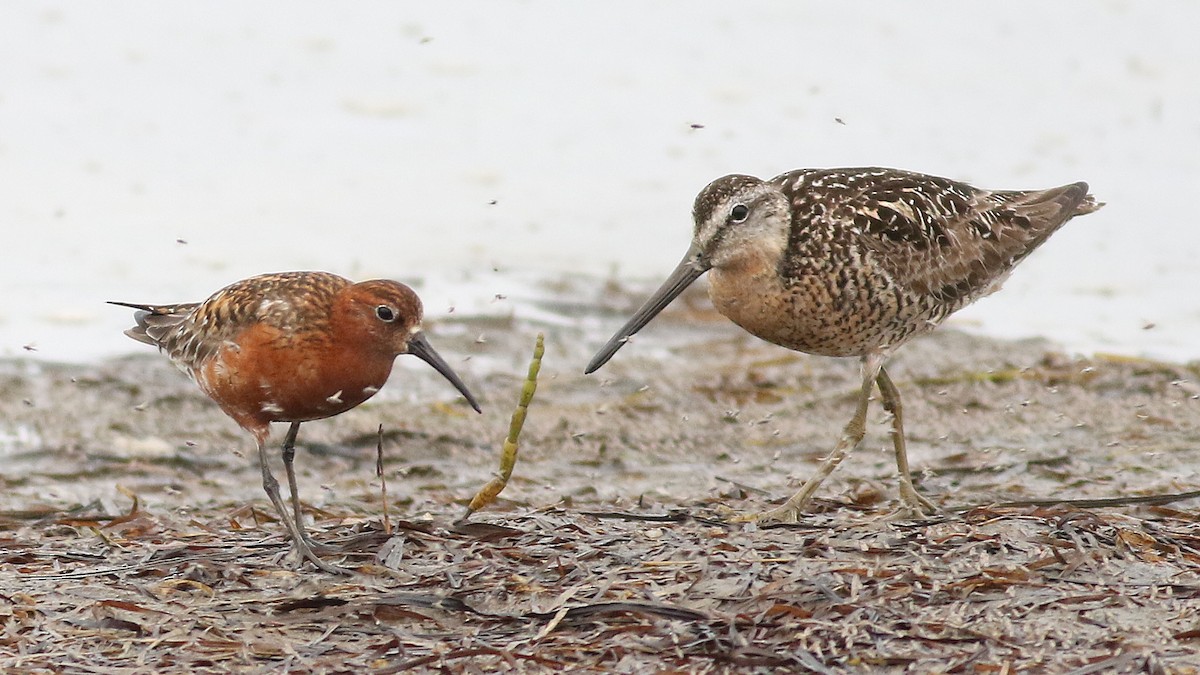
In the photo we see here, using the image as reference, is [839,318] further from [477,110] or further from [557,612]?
[477,110]

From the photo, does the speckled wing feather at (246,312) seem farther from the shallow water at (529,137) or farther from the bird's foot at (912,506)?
the shallow water at (529,137)

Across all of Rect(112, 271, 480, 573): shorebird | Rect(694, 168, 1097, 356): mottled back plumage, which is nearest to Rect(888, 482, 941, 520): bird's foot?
Rect(694, 168, 1097, 356): mottled back plumage

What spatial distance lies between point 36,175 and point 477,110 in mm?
3293

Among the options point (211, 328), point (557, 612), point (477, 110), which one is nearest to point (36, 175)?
point (477, 110)

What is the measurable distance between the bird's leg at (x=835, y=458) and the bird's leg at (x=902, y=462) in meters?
0.14

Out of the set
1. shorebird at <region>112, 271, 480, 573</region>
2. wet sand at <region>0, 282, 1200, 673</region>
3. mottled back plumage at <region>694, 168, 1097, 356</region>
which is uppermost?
mottled back plumage at <region>694, 168, 1097, 356</region>

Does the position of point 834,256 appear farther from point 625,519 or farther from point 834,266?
point 625,519

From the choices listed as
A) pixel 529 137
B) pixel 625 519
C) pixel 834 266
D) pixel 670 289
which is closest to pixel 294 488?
pixel 625 519

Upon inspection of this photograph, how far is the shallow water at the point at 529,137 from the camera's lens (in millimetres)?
9984

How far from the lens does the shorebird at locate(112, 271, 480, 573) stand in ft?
17.9

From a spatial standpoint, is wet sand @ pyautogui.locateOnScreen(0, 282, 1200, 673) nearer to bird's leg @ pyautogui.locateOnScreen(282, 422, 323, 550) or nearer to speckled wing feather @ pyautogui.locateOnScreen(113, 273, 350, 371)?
bird's leg @ pyautogui.locateOnScreen(282, 422, 323, 550)

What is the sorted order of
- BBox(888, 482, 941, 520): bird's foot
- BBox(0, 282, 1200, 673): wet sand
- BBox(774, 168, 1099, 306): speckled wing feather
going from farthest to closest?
BBox(774, 168, 1099, 306): speckled wing feather → BBox(888, 482, 941, 520): bird's foot → BBox(0, 282, 1200, 673): wet sand

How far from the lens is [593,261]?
34.7 ft

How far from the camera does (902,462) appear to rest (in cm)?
638
